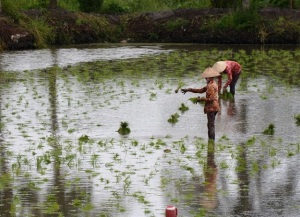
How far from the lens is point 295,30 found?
1425 inches

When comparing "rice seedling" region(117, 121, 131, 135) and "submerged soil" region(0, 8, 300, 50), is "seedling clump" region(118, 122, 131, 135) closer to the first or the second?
"rice seedling" region(117, 121, 131, 135)

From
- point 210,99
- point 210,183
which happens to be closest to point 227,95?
point 210,99

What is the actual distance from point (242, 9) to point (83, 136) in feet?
78.4

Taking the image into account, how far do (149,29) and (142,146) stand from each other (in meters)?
25.4

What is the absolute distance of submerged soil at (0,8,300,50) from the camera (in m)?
34.8

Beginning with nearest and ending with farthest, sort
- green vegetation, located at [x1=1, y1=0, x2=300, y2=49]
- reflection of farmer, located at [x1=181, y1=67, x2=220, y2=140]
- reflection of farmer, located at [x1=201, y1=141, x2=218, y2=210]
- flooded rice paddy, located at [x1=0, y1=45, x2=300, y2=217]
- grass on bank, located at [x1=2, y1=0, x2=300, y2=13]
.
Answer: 1. reflection of farmer, located at [x1=201, y1=141, x2=218, y2=210]
2. flooded rice paddy, located at [x1=0, y1=45, x2=300, y2=217]
3. reflection of farmer, located at [x1=181, y1=67, x2=220, y2=140]
4. green vegetation, located at [x1=1, y1=0, x2=300, y2=49]
5. grass on bank, located at [x1=2, y1=0, x2=300, y2=13]

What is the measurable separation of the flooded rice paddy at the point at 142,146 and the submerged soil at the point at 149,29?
8981mm

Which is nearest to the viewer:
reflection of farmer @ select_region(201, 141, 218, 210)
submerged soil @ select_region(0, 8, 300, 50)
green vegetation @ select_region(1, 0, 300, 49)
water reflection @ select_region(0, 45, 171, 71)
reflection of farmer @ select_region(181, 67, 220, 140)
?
reflection of farmer @ select_region(201, 141, 218, 210)

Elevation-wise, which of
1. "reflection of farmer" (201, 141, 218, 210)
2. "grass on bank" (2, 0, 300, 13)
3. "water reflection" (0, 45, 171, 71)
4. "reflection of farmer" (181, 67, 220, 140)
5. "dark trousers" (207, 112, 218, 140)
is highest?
"grass on bank" (2, 0, 300, 13)

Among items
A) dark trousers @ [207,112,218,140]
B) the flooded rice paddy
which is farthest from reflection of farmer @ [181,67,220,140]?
the flooded rice paddy

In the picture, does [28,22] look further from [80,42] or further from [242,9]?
[242,9]

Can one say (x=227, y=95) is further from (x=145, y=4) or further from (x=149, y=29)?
(x=145, y=4)

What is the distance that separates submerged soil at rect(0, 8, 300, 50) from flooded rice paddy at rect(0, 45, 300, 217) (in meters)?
8.98

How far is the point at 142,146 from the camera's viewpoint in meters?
14.1
